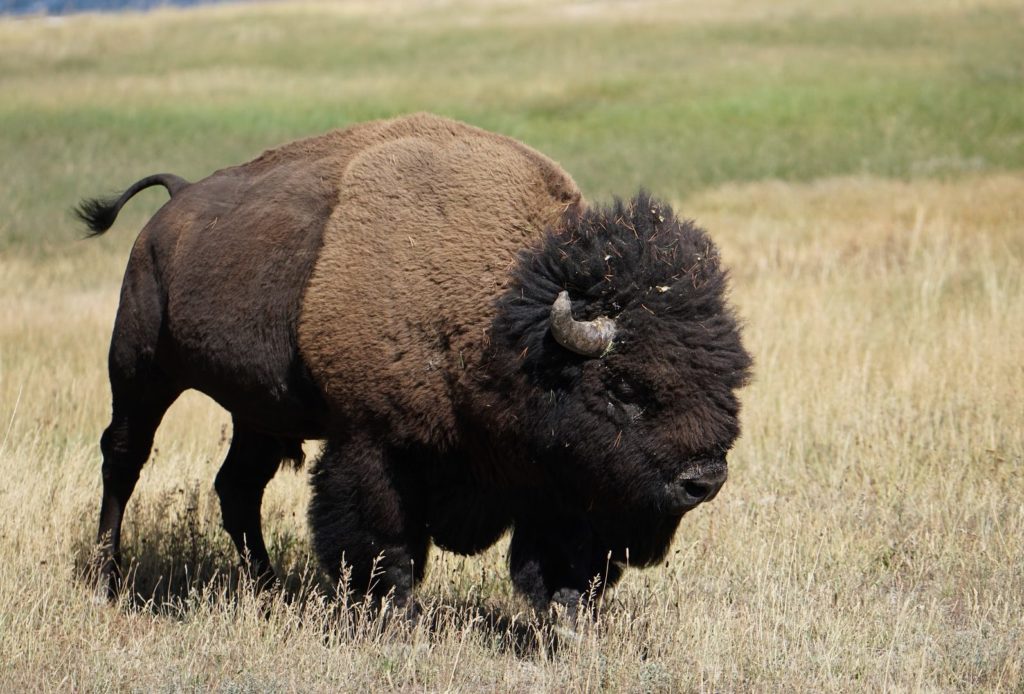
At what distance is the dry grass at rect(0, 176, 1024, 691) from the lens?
193 inches

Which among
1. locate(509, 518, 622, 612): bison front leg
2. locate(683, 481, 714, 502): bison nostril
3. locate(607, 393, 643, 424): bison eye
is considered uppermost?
locate(607, 393, 643, 424): bison eye

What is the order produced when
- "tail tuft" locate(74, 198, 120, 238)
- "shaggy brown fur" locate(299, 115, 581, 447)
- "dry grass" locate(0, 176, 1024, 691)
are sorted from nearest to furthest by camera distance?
"dry grass" locate(0, 176, 1024, 691) → "shaggy brown fur" locate(299, 115, 581, 447) → "tail tuft" locate(74, 198, 120, 238)

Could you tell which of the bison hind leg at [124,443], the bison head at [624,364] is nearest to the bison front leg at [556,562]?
the bison head at [624,364]

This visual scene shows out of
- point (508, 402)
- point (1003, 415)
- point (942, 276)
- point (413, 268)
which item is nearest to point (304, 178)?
point (413, 268)

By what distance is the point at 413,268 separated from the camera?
5.27 meters

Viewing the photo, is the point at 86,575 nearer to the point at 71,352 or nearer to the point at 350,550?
the point at 350,550

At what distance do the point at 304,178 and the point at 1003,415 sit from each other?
5094 mm

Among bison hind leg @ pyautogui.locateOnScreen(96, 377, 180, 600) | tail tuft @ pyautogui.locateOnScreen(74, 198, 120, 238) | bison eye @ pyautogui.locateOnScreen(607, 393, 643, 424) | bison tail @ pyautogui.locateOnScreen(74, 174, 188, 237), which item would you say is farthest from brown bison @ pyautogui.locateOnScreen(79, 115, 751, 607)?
tail tuft @ pyautogui.locateOnScreen(74, 198, 120, 238)

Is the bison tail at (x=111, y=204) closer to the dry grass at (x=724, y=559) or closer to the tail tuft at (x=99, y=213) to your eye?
the tail tuft at (x=99, y=213)

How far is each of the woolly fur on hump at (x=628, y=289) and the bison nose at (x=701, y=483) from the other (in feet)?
1.22

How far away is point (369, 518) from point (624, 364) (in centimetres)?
136

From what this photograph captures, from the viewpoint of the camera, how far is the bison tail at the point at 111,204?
22.5 ft

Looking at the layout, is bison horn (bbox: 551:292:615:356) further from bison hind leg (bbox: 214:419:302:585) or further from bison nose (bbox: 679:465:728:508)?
bison hind leg (bbox: 214:419:302:585)

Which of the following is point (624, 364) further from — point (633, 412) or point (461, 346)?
point (461, 346)
